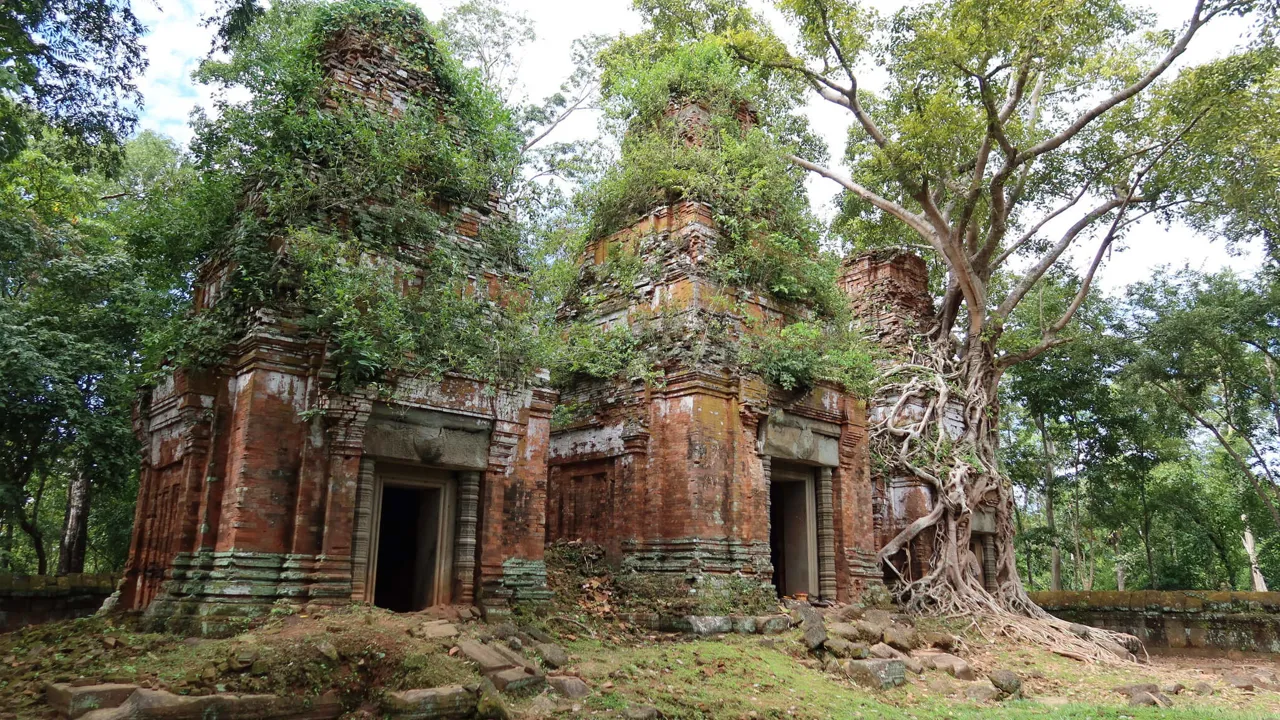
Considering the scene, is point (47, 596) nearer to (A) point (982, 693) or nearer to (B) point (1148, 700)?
(A) point (982, 693)

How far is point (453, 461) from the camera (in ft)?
28.7

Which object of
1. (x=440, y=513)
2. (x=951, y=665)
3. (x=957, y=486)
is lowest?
(x=951, y=665)

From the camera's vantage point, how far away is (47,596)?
12586 millimetres

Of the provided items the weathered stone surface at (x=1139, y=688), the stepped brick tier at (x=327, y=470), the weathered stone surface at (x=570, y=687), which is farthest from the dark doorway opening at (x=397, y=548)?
the weathered stone surface at (x=1139, y=688)

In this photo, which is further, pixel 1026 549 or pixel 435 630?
pixel 1026 549

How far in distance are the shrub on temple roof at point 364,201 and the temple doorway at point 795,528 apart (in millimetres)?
5496

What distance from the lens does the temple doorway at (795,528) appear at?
12375 mm

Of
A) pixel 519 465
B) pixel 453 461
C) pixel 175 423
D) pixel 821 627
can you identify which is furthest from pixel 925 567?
pixel 175 423

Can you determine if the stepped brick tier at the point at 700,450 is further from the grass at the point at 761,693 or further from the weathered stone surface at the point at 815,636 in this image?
the grass at the point at 761,693

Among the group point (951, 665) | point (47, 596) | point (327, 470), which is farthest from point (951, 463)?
point (47, 596)

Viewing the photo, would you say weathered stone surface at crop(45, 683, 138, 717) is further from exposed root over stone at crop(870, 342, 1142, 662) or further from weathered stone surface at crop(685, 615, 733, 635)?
exposed root over stone at crop(870, 342, 1142, 662)

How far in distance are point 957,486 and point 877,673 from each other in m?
6.47

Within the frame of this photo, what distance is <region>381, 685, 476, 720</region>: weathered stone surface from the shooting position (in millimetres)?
5789

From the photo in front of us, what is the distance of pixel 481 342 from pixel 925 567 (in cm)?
950
